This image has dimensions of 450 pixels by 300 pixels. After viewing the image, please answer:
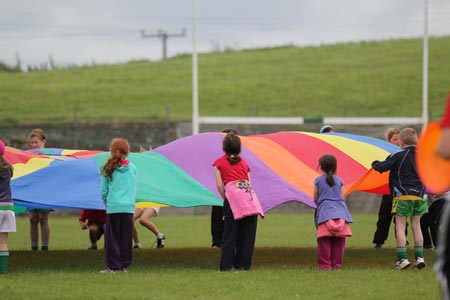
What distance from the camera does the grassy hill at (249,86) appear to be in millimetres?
31625

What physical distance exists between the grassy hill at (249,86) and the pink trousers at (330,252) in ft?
58.5

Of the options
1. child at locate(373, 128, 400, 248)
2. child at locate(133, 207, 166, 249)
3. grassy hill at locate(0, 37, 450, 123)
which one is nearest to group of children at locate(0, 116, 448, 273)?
child at locate(373, 128, 400, 248)

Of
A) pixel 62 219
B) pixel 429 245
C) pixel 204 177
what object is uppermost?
pixel 204 177

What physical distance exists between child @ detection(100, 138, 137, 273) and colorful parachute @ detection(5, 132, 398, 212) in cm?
64

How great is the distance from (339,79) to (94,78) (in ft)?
32.7

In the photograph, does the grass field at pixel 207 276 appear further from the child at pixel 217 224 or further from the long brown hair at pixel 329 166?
the long brown hair at pixel 329 166

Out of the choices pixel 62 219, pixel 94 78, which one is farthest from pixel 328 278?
pixel 94 78

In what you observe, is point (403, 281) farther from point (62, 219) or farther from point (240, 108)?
point (240, 108)

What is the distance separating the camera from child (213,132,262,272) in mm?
9039

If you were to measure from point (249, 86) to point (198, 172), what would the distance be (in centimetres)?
2545

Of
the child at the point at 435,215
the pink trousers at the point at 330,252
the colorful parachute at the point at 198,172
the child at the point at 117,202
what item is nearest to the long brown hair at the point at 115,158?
the child at the point at 117,202

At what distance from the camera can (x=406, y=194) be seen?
30.0 feet

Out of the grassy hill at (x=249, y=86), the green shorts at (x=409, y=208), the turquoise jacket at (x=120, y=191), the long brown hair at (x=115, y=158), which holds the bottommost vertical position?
the grassy hill at (x=249, y=86)

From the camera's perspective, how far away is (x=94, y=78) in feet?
127
